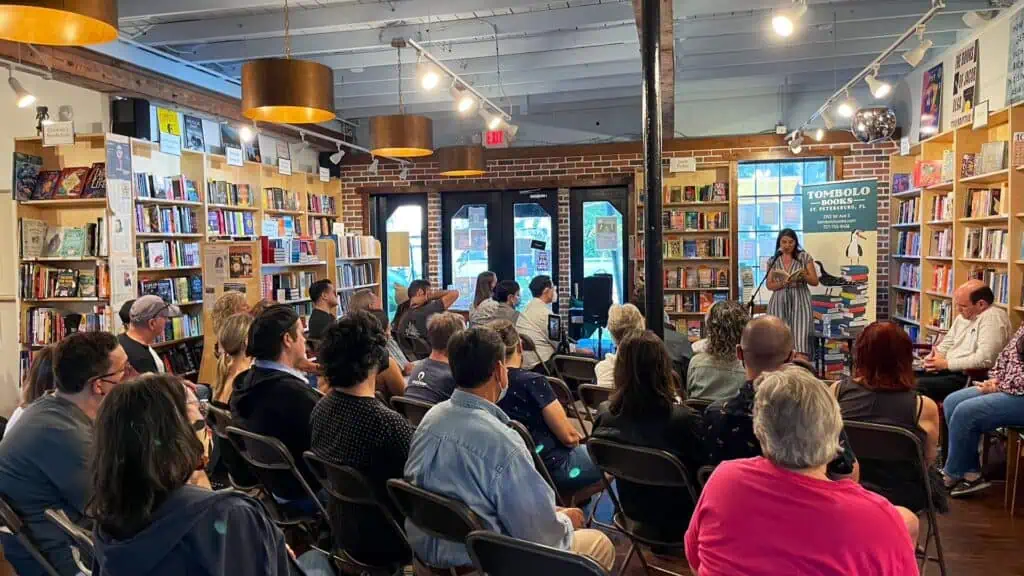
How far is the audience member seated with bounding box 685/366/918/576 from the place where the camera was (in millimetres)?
1543

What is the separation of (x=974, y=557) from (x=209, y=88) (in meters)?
7.71

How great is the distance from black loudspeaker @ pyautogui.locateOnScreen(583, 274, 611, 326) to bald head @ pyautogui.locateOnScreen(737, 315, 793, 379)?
19.7 ft

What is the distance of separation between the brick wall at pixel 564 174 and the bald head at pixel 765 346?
674 cm

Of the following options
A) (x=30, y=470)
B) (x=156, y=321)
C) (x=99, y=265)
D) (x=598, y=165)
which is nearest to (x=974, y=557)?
(x=30, y=470)

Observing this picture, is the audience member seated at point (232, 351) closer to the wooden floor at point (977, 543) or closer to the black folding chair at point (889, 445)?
the wooden floor at point (977, 543)

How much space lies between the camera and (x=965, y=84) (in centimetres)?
634

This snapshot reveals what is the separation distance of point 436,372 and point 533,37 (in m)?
4.24

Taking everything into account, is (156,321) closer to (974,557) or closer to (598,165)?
(974,557)

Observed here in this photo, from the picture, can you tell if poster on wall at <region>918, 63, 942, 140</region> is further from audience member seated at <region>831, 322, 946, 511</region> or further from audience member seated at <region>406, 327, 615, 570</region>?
audience member seated at <region>406, 327, 615, 570</region>

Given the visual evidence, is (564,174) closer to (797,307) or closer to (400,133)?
(797,307)

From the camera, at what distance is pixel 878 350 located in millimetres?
2949

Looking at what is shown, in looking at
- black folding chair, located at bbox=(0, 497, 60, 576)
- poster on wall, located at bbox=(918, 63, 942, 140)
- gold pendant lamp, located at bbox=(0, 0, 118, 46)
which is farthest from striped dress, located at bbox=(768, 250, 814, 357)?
black folding chair, located at bbox=(0, 497, 60, 576)

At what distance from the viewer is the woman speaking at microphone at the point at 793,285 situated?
667 cm

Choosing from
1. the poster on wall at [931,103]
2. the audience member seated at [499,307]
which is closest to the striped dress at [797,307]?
the poster on wall at [931,103]
